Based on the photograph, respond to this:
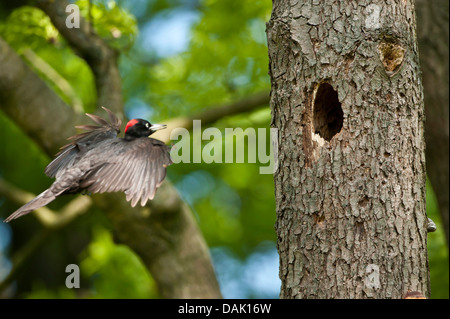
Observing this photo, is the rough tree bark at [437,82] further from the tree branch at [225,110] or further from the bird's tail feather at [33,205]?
the bird's tail feather at [33,205]

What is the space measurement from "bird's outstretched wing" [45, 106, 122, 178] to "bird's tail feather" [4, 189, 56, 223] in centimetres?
42

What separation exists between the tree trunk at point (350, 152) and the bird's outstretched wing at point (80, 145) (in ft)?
5.28

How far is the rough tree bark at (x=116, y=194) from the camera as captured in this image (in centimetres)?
609

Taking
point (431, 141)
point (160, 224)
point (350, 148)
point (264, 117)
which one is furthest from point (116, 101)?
point (350, 148)

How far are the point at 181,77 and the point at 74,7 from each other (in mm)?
2046

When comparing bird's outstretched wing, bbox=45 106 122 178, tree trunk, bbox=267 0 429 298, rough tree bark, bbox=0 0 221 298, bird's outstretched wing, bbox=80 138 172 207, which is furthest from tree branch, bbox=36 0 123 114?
tree trunk, bbox=267 0 429 298

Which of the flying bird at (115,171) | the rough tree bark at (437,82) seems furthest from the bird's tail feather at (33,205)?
the rough tree bark at (437,82)

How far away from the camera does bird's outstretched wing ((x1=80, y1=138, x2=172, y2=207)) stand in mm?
3725

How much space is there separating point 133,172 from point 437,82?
363cm

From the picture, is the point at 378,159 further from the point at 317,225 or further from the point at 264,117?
the point at 264,117

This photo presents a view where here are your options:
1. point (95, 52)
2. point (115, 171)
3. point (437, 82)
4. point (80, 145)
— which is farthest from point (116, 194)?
point (437, 82)

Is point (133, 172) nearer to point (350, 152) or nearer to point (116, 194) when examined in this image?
point (350, 152)

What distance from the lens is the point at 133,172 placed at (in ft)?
12.5

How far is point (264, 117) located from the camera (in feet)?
25.8
